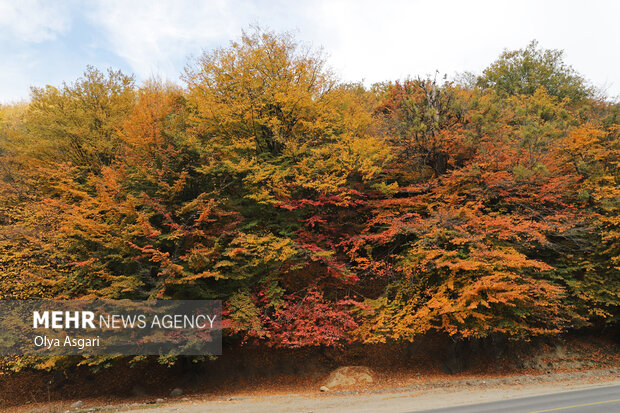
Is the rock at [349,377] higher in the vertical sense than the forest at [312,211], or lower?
lower

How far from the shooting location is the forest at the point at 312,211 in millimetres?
13375

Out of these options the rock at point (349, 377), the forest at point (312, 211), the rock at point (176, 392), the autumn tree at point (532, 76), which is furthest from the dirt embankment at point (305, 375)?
the autumn tree at point (532, 76)

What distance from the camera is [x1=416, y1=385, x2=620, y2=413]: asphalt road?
9867 millimetres

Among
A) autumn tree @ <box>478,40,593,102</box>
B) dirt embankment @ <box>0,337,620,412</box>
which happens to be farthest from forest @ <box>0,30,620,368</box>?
autumn tree @ <box>478,40,593,102</box>

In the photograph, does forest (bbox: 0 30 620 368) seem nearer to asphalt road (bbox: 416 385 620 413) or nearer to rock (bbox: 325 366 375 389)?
rock (bbox: 325 366 375 389)

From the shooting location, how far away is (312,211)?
52.0 feet

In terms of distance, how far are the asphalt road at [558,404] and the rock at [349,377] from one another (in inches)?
188

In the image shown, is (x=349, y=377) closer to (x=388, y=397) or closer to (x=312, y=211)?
(x=388, y=397)

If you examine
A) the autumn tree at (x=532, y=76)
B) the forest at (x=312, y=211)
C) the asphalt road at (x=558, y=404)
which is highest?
the autumn tree at (x=532, y=76)

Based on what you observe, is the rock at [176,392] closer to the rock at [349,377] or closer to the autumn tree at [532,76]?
the rock at [349,377]

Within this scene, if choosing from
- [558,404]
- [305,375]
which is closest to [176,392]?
[305,375]

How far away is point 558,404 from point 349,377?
24.6 ft

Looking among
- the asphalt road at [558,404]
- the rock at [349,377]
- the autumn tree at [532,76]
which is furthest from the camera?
the autumn tree at [532,76]

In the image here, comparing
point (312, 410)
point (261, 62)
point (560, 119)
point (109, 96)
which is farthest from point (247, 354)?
point (560, 119)
